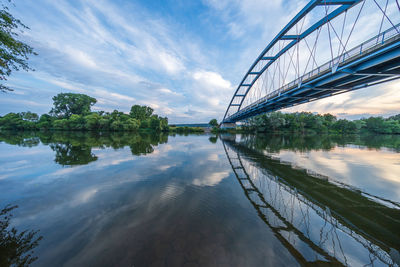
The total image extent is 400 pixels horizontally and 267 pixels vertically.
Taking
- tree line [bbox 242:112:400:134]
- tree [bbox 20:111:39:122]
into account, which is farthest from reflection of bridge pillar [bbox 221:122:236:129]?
tree [bbox 20:111:39:122]

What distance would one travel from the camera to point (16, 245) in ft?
9.37

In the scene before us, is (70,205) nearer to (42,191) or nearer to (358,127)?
(42,191)

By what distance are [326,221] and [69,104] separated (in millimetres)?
87815

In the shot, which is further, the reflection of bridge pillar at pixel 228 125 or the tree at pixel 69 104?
the reflection of bridge pillar at pixel 228 125

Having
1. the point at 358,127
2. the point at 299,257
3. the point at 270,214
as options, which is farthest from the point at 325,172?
the point at 358,127

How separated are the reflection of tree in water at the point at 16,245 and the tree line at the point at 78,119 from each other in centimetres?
5234

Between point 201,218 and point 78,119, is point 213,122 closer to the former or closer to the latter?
point 78,119

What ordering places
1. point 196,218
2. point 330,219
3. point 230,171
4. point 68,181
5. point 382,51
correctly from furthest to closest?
1. point 230,171
2. point 382,51
3. point 68,181
4. point 330,219
5. point 196,218

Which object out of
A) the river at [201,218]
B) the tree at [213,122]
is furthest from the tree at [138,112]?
the river at [201,218]

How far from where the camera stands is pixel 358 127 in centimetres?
6694

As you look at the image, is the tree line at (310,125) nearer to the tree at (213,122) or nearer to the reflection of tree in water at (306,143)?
the tree at (213,122)

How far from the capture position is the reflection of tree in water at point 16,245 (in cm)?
253

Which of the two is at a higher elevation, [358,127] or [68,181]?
[358,127]

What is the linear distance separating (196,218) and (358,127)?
101984 millimetres
